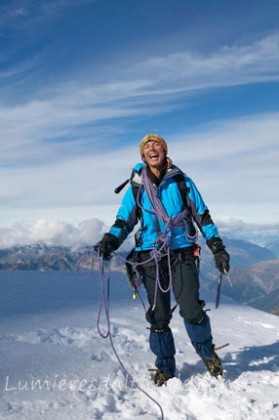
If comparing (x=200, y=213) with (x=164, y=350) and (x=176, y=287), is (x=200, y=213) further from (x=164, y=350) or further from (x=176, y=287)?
(x=164, y=350)

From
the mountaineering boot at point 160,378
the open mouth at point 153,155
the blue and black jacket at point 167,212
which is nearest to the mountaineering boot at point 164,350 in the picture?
the mountaineering boot at point 160,378

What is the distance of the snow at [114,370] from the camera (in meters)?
3.86

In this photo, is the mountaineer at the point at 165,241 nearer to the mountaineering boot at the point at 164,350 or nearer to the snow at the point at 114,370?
the mountaineering boot at the point at 164,350

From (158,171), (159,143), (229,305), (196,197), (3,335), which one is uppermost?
(159,143)

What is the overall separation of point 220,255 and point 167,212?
81 cm

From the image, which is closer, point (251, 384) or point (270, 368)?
point (251, 384)

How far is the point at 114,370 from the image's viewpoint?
4.87m

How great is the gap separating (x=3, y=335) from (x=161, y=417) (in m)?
2.89

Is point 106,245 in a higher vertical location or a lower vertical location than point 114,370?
higher

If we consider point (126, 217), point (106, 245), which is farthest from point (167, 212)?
point (106, 245)

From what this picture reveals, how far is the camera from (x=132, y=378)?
473 cm

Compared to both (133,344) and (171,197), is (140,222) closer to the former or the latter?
(171,197)

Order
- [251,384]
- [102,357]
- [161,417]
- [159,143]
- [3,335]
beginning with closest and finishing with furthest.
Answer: [161,417] → [251,384] → [159,143] → [102,357] → [3,335]

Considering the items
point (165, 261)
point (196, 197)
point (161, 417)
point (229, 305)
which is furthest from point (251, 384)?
point (229, 305)
